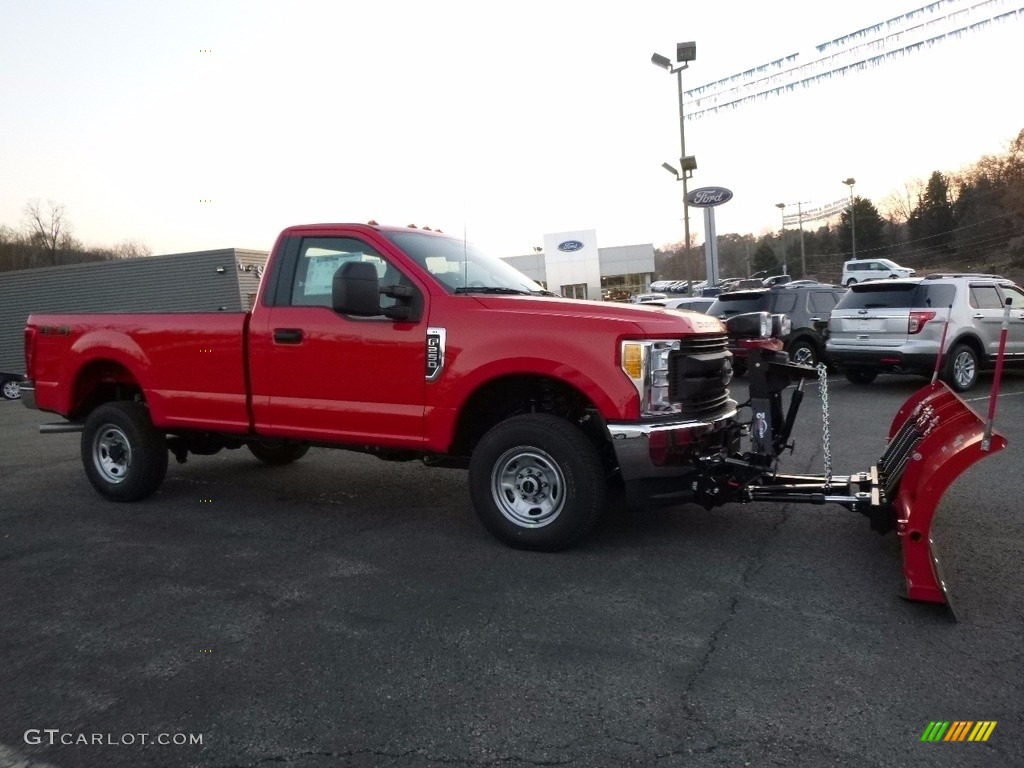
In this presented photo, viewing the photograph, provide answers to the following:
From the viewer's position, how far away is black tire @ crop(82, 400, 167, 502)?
655 centimetres

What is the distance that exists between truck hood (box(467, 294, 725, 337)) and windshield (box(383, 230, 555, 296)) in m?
0.36

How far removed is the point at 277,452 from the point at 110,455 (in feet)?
5.69

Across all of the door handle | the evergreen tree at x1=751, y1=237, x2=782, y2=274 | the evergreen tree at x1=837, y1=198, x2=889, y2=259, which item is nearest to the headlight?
the door handle

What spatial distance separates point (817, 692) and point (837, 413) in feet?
27.0

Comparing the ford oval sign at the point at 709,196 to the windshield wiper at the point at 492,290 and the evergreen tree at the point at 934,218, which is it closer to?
the windshield wiper at the point at 492,290

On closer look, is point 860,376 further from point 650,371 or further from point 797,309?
point 650,371

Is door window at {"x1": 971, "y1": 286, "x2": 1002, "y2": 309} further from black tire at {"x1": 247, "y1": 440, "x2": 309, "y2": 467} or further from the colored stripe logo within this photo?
the colored stripe logo

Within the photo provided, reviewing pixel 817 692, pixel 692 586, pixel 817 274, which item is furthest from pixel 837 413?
pixel 817 274

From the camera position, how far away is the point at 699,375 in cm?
498

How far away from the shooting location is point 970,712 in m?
3.02

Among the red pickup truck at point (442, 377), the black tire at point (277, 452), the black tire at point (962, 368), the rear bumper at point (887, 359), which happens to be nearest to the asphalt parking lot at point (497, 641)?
the red pickup truck at point (442, 377)

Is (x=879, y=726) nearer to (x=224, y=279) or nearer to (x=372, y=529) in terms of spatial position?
(x=372, y=529)

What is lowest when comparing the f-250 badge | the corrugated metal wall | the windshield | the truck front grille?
the truck front grille

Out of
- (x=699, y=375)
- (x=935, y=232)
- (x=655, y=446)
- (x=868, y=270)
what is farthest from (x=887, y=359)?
(x=935, y=232)
